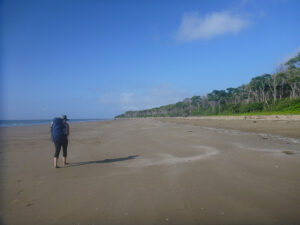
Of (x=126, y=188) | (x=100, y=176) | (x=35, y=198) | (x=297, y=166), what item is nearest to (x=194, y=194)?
(x=126, y=188)

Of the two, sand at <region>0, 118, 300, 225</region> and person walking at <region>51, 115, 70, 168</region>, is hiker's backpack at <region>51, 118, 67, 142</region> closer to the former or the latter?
person walking at <region>51, 115, 70, 168</region>

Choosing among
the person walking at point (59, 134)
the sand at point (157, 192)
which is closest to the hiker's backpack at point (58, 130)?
the person walking at point (59, 134)

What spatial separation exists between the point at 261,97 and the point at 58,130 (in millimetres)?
73292

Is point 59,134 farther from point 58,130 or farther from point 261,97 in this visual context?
point 261,97

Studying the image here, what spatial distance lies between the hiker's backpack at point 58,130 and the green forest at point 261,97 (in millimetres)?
35365

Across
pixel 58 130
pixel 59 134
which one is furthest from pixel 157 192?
pixel 58 130

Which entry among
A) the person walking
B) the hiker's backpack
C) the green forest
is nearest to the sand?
the person walking

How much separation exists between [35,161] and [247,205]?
24.4 feet

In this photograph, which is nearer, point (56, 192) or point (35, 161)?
point (56, 192)

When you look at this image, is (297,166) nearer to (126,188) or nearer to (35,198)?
(126,188)

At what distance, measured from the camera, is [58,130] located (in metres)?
6.16

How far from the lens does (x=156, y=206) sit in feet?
10.5

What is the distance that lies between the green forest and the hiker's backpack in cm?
3536

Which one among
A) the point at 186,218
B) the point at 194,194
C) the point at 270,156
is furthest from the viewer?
the point at 270,156
